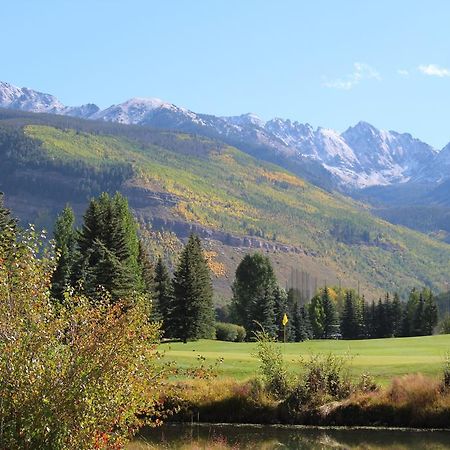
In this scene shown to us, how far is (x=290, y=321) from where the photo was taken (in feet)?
339

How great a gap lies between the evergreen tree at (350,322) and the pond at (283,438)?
313 ft

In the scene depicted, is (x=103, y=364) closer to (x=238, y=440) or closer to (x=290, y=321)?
(x=238, y=440)

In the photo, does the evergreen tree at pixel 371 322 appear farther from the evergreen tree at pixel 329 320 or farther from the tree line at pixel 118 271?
the tree line at pixel 118 271

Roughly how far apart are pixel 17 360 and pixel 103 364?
179 centimetres

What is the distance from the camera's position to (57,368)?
14.0m

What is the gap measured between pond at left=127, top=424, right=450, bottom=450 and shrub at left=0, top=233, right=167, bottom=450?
11.9 meters

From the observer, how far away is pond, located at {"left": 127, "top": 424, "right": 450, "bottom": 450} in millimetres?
27688

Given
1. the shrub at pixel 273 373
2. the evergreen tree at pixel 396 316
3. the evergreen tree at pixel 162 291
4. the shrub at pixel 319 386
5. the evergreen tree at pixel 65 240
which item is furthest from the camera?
the evergreen tree at pixel 396 316

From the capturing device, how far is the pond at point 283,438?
27.7m

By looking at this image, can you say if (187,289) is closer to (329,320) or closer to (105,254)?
(105,254)

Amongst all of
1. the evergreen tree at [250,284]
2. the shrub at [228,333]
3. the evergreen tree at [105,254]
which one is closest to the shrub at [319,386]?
the evergreen tree at [105,254]

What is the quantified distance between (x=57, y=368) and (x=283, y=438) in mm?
18506

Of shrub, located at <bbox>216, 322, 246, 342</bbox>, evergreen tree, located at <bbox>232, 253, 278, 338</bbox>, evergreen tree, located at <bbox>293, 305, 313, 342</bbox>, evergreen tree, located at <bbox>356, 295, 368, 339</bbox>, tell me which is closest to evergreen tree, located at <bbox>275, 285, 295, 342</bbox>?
evergreen tree, located at <bbox>232, 253, 278, 338</bbox>

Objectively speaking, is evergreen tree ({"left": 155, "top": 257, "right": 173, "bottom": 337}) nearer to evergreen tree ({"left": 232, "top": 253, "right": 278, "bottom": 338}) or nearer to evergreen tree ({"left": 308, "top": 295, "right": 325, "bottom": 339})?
evergreen tree ({"left": 232, "top": 253, "right": 278, "bottom": 338})
